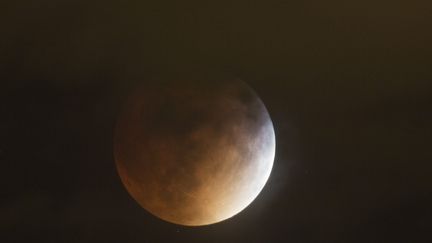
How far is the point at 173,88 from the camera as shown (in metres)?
12.1

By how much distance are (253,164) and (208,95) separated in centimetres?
168

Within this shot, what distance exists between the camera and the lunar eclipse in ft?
38.7

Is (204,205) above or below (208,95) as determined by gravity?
below

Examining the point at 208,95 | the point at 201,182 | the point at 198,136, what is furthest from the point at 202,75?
the point at 201,182

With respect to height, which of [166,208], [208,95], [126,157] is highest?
[208,95]

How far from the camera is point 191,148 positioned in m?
11.8

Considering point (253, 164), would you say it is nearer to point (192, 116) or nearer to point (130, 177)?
point (192, 116)

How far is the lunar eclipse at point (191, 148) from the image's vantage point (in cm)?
1180

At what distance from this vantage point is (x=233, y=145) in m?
12.0

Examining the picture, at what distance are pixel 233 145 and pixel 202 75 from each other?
1.61 metres

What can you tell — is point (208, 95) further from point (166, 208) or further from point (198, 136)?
point (166, 208)

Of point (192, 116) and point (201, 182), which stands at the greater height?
point (192, 116)

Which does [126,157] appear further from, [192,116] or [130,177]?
[192,116]

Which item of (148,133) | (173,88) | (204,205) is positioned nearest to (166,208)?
(204,205)
